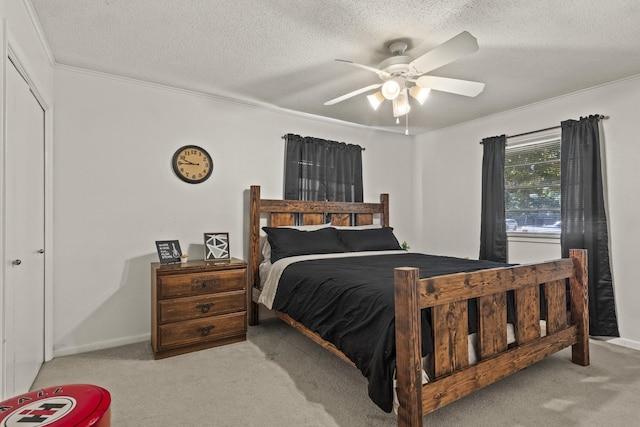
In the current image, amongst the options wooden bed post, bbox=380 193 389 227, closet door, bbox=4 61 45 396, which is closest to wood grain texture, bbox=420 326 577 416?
closet door, bbox=4 61 45 396

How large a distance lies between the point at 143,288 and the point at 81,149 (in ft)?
4.40

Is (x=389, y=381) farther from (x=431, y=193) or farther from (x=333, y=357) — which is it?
(x=431, y=193)

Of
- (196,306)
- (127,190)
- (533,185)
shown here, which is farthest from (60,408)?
(533,185)

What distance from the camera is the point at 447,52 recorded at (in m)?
2.05

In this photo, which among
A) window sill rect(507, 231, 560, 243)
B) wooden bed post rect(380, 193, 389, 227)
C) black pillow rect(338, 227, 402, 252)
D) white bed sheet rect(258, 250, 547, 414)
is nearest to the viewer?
white bed sheet rect(258, 250, 547, 414)

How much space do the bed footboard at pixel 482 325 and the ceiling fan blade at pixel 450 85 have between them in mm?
1262

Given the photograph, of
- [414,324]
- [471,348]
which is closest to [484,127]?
[471,348]

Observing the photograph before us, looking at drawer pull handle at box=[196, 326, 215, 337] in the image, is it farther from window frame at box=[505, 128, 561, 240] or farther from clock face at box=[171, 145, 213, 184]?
window frame at box=[505, 128, 561, 240]

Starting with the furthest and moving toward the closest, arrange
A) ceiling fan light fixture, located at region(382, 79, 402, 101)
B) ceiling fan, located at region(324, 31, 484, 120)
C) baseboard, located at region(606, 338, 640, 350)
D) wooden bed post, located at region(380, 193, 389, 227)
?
1. wooden bed post, located at region(380, 193, 389, 227)
2. baseboard, located at region(606, 338, 640, 350)
3. ceiling fan light fixture, located at region(382, 79, 402, 101)
4. ceiling fan, located at region(324, 31, 484, 120)

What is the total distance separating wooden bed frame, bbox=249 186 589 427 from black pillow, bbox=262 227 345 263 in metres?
0.67

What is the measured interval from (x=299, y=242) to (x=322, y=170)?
112cm

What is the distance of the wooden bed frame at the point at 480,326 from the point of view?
5.46ft

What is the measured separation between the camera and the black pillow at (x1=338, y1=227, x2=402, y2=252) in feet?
12.7

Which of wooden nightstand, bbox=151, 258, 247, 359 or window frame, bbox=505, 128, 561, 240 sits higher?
window frame, bbox=505, 128, 561, 240
